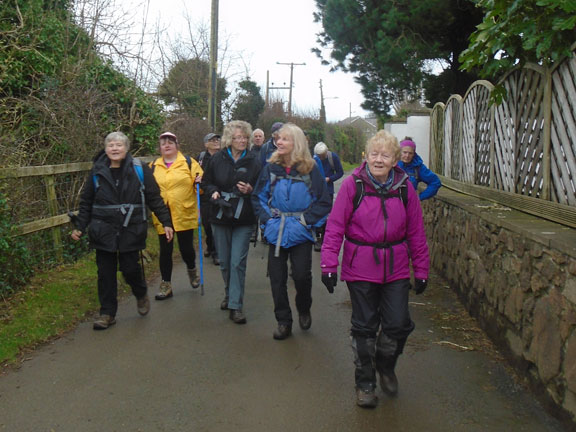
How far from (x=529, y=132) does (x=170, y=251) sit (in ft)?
12.8

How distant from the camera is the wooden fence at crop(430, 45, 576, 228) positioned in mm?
4551

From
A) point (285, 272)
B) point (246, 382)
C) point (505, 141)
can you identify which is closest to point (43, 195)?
point (285, 272)

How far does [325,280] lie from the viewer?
4109 mm

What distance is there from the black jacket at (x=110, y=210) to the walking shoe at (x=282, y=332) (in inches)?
60.7

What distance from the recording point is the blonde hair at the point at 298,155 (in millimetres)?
5176

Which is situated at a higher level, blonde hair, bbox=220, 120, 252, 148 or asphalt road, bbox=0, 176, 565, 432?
blonde hair, bbox=220, 120, 252, 148

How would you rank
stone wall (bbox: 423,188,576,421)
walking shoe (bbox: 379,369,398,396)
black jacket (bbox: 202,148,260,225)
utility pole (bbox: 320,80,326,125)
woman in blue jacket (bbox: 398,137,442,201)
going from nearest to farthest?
stone wall (bbox: 423,188,576,421), walking shoe (bbox: 379,369,398,396), black jacket (bbox: 202,148,260,225), woman in blue jacket (bbox: 398,137,442,201), utility pole (bbox: 320,80,326,125)

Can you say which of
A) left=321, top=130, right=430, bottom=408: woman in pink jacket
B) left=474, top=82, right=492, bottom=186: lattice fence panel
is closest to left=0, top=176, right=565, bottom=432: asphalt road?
left=321, top=130, right=430, bottom=408: woman in pink jacket

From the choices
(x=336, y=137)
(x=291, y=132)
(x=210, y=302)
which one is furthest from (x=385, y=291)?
(x=336, y=137)

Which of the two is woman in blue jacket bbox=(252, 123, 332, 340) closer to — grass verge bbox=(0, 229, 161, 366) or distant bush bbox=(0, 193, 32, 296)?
grass verge bbox=(0, 229, 161, 366)

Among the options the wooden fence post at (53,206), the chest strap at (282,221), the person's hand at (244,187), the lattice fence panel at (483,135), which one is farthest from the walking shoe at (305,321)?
the wooden fence post at (53,206)

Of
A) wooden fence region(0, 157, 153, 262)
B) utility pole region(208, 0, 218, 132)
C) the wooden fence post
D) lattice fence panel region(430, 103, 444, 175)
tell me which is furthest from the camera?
utility pole region(208, 0, 218, 132)

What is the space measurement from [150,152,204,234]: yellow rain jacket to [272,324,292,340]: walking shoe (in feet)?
6.72

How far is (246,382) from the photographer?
14.4ft
